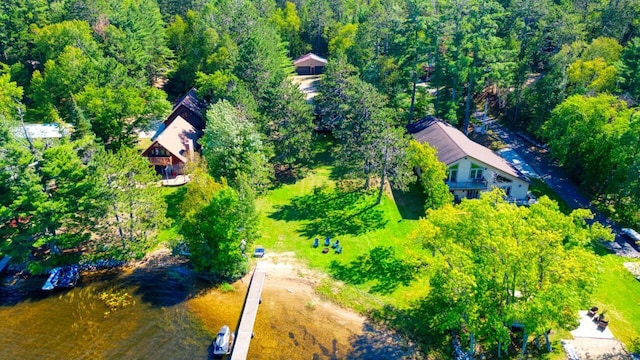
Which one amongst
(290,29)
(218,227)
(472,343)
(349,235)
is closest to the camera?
(472,343)

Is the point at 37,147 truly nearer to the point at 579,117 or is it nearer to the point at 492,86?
the point at 579,117

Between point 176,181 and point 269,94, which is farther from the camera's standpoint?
point 269,94

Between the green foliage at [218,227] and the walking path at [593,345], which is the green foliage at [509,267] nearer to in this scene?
the walking path at [593,345]

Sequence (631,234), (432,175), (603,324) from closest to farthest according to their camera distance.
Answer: (603,324) < (631,234) < (432,175)

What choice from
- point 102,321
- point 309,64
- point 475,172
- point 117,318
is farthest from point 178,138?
point 309,64

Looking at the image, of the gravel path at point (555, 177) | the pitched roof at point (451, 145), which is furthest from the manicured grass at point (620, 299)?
the pitched roof at point (451, 145)

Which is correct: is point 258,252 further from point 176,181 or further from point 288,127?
point 176,181
